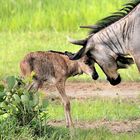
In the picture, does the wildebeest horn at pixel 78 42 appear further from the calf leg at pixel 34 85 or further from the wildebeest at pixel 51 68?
the calf leg at pixel 34 85

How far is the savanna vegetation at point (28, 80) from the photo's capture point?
7742 millimetres

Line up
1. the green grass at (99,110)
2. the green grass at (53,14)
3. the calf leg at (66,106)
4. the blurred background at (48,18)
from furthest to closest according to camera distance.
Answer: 1. the green grass at (53,14)
2. the blurred background at (48,18)
3. the green grass at (99,110)
4. the calf leg at (66,106)

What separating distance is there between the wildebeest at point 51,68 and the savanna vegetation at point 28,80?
1.39 ft

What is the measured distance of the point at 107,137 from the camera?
26.7ft

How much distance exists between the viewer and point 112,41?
8469 mm

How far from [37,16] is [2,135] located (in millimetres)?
8740

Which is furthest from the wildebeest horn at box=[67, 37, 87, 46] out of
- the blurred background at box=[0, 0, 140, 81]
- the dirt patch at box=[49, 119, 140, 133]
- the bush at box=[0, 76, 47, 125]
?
the blurred background at box=[0, 0, 140, 81]

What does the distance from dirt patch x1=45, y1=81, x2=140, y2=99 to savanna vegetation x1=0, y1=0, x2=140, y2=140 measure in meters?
0.32

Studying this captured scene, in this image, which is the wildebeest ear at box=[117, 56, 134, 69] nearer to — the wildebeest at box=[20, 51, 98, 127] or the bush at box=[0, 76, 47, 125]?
the wildebeest at box=[20, 51, 98, 127]

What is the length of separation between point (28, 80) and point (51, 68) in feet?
4.81

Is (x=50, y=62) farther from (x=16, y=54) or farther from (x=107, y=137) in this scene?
(x=16, y=54)

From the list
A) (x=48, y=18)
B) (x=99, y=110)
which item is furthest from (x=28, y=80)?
(x=48, y=18)

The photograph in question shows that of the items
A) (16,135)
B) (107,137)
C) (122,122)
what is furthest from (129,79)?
(16,135)

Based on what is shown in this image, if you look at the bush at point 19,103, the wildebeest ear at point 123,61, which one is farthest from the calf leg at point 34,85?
the bush at point 19,103
